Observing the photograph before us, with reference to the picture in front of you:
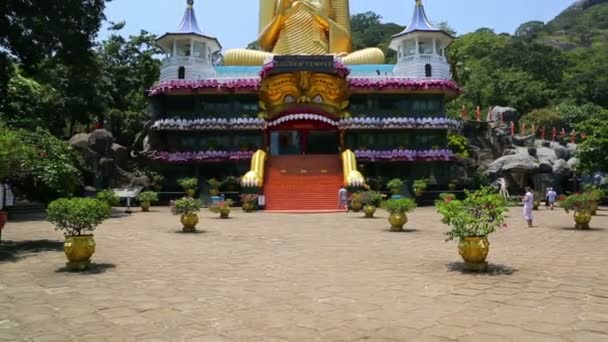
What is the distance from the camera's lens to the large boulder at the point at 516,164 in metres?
32.5

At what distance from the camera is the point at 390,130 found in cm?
3198

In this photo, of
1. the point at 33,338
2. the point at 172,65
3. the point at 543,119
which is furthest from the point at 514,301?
the point at 543,119

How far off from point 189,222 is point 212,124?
53.2 feet

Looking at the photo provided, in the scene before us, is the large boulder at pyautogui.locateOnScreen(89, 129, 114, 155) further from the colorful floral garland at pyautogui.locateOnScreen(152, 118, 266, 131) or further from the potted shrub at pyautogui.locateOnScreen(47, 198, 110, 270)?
the potted shrub at pyautogui.locateOnScreen(47, 198, 110, 270)

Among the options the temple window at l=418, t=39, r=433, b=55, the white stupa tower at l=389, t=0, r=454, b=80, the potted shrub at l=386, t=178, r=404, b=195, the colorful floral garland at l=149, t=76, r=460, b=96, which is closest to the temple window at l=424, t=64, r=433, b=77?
the white stupa tower at l=389, t=0, r=454, b=80

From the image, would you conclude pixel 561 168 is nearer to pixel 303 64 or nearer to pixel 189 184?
pixel 303 64

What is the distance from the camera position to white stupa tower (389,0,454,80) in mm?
32625

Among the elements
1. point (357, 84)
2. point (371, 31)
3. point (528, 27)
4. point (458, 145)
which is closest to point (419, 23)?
point (357, 84)

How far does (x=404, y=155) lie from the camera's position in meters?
30.5

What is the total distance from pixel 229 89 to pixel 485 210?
953 inches

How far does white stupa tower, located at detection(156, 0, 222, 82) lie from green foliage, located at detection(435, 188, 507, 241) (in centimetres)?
2621

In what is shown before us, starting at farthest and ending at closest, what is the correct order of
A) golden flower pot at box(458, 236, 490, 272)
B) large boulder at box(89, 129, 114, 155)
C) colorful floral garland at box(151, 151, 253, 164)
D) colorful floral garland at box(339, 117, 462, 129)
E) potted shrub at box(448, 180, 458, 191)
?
1. colorful floral garland at box(339, 117, 462, 129)
2. colorful floral garland at box(151, 151, 253, 164)
3. potted shrub at box(448, 180, 458, 191)
4. large boulder at box(89, 129, 114, 155)
5. golden flower pot at box(458, 236, 490, 272)

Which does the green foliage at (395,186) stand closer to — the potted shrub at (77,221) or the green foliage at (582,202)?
the green foliage at (582,202)

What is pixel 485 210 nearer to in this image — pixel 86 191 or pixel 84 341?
pixel 84 341
